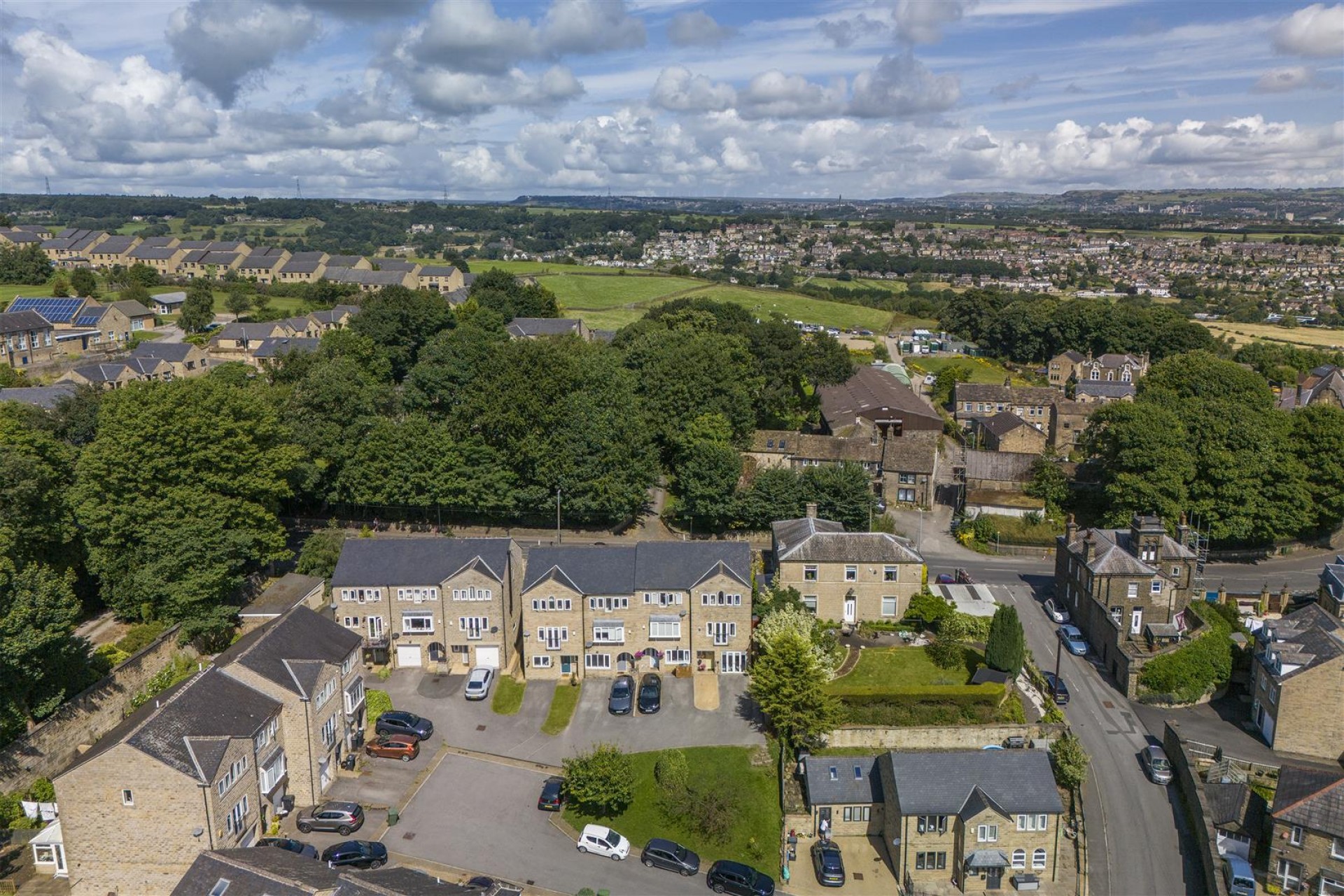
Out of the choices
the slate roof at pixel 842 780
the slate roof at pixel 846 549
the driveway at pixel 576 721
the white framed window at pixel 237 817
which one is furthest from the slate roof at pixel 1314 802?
the white framed window at pixel 237 817

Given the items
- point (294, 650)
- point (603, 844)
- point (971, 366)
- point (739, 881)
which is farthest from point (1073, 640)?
point (971, 366)

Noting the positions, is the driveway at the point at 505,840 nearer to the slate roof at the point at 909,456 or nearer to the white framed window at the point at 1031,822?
the white framed window at the point at 1031,822

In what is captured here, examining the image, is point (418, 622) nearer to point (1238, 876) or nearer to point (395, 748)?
point (395, 748)

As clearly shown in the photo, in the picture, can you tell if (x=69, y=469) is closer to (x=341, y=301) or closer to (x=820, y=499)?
(x=820, y=499)

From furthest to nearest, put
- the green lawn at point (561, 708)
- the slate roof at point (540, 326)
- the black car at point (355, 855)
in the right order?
the slate roof at point (540, 326) → the green lawn at point (561, 708) → the black car at point (355, 855)

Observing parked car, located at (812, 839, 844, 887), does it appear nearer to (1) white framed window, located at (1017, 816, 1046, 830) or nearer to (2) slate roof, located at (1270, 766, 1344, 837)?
(1) white framed window, located at (1017, 816, 1046, 830)
